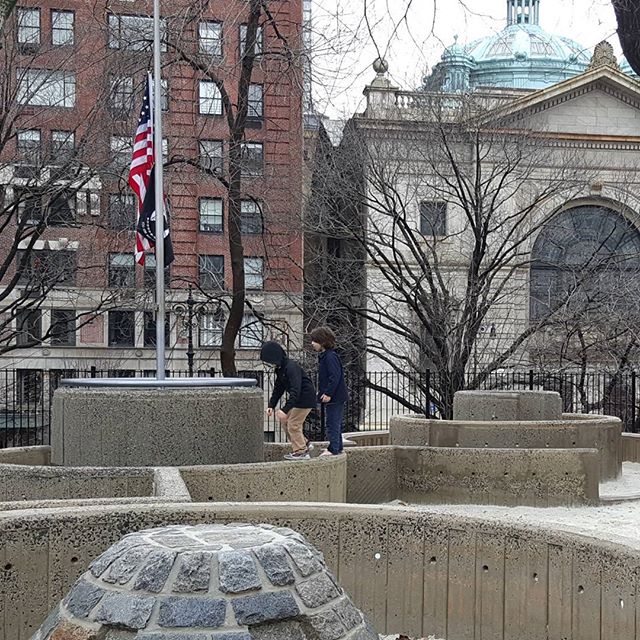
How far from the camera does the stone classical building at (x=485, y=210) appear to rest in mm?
23875

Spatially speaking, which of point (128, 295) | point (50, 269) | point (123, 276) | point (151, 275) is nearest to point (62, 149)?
point (50, 269)

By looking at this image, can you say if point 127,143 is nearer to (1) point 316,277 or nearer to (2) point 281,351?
(1) point 316,277

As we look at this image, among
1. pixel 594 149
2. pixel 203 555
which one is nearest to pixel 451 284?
pixel 594 149

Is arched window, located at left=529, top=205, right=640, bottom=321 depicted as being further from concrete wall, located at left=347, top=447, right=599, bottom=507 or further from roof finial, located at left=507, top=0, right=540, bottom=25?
roof finial, located at left=507, top=0, right=540, bottom=25

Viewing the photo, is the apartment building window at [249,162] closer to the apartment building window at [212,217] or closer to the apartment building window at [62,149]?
the apartment building window at [62,149]

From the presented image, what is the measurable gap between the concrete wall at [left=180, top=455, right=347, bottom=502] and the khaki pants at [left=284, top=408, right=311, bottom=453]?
1064mm

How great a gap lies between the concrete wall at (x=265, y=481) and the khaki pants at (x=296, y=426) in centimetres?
106

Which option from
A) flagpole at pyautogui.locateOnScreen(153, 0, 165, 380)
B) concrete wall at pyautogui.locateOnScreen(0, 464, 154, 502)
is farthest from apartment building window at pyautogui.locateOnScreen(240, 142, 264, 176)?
concrete wall at pyautogui.locateOnScreen(0, 464, 154, 502)

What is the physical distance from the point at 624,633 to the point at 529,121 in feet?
79.2

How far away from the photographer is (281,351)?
10648mm

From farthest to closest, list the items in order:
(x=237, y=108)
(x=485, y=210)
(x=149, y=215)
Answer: (x=485, y=210) < (x=237, y=108) < (x=149, y=215)

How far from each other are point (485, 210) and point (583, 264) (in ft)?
11.1

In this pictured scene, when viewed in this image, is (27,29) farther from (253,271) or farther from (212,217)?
(212,217)

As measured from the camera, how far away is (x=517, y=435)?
15.7 meters
